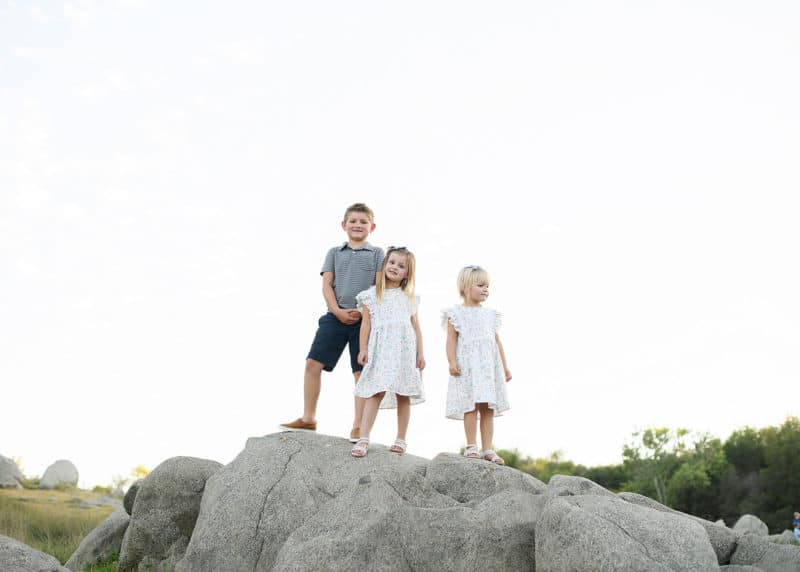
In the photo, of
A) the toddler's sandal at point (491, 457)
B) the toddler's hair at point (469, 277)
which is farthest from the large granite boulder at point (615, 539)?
the toddler's hair at point (469, 277)

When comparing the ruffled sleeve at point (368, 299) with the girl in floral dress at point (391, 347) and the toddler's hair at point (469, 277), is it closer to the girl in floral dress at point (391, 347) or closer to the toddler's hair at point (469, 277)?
the girl in floral dress at point (391, 347)

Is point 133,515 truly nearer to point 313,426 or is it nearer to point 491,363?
point 313,426

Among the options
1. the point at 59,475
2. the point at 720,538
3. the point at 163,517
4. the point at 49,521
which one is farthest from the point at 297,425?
the point at 59,475

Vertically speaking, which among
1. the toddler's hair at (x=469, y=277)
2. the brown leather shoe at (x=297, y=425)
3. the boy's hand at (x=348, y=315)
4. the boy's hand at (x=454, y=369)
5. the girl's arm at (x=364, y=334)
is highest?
the toddler's hair at (x=469, y=277)

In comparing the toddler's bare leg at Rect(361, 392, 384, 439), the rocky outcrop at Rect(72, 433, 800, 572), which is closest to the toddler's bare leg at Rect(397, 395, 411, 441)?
the toddler's bare leg at Rect(361, 392, 384, 439)

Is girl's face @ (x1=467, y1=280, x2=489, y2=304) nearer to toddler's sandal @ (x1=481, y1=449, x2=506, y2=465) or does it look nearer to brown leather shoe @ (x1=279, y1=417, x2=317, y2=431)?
toddler's sandal @ (x1=481, y1=449, x2=506, y2=465)

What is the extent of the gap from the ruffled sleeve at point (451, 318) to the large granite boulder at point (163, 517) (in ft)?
13.8

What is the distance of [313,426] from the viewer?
11570 millimetres

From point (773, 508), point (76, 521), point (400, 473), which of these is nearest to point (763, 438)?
point (773, 508)

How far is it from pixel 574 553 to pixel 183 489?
20.6ft

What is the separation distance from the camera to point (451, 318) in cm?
1151

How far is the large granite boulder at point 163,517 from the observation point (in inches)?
451

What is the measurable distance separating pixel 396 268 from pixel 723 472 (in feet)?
122

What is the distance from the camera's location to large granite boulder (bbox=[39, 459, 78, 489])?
30.6m
